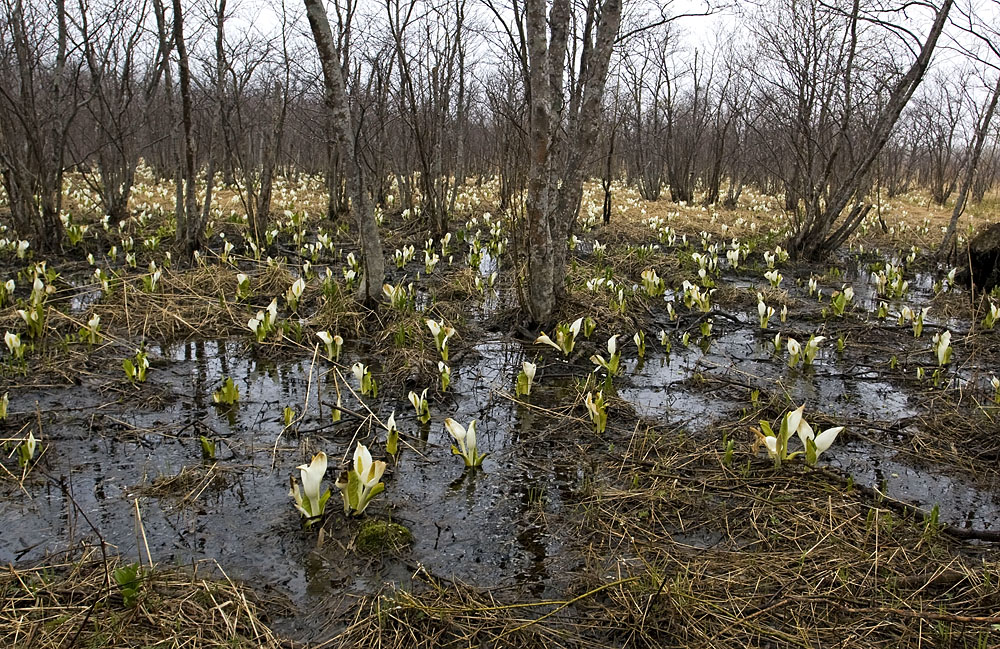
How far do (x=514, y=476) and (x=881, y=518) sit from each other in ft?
5.33

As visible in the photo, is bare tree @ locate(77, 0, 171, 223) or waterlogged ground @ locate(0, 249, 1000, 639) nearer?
waterlogged ground @ locate(0, 249, 1000, 639)

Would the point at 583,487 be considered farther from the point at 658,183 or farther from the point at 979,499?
the point at 658,183

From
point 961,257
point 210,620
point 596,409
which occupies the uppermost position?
point 961,257

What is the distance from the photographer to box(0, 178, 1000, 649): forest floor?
2285 mm

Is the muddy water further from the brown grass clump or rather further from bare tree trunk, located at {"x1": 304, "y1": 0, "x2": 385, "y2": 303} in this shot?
bare tree trunk, located at {"x1": 304, "y1": 0, "x2": 385, "y2": 303}

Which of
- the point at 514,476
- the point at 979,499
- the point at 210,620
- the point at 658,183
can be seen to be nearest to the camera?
the point at 210,620

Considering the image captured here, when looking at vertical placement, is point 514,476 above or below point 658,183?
below

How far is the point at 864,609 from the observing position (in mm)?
2307

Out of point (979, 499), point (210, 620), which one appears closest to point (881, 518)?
point (979, 499)

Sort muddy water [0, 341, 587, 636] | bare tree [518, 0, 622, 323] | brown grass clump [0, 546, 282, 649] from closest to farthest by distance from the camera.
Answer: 1. brown grass clump [0, 546, 282, 649]
2. muddy water [0, 341, 587, 636]
3. bare tree [518, 0, 622, 323]

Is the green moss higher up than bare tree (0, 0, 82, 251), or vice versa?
bare tree (0, 0, 82, 251)

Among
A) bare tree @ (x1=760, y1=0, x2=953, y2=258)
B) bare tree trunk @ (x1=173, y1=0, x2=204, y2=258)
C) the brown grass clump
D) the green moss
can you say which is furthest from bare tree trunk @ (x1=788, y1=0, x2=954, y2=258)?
the brown grass clump

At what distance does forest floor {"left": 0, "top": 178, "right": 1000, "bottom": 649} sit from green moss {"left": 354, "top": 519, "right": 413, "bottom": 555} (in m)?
0.01

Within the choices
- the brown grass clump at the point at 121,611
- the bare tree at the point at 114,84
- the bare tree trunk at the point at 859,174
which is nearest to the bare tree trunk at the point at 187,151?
the bare tree at the point at 114,84
